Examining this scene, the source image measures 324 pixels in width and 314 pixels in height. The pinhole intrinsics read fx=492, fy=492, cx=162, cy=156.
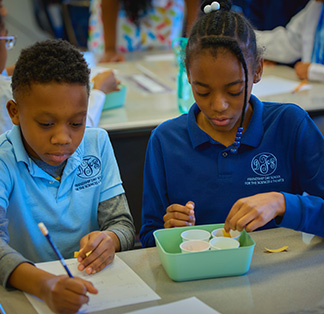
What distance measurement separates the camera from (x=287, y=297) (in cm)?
86

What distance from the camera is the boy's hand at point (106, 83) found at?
2066 mm

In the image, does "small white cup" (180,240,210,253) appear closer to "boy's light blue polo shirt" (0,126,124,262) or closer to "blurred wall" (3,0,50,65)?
"boy's light blue polo shirt" (0,126,124,262)

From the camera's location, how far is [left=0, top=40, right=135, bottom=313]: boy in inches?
39.6

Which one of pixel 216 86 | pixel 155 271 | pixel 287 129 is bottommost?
pixel 155 271

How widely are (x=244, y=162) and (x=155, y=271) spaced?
420 mm

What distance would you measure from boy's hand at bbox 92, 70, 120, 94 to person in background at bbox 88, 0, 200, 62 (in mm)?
1003

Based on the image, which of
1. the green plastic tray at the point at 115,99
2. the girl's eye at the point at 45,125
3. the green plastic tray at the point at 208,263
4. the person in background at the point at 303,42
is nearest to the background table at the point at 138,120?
the green plastic tray at the point at 115,99

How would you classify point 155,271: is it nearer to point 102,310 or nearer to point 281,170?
point 102,310

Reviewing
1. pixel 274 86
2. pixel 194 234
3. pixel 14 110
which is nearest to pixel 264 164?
pixel 194 234

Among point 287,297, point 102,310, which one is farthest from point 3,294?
point 287,297

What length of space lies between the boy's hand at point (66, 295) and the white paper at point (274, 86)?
4.87 feet

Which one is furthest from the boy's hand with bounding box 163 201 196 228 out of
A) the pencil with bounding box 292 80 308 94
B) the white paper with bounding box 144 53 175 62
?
the white paper with bounding box 144 53 175 62

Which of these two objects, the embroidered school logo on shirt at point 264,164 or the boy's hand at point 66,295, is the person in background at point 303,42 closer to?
the embroidered school logo on shirt at point 264,164

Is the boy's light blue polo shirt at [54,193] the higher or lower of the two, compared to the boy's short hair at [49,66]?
lower
